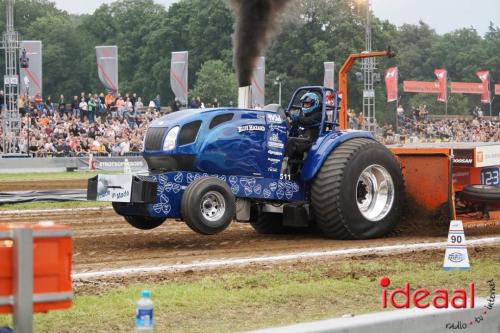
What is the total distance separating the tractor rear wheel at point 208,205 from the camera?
1042 centimetres

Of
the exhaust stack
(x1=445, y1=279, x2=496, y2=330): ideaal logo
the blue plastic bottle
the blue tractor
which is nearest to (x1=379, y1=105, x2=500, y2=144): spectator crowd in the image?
the exhaust stack

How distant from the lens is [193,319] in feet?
21.4

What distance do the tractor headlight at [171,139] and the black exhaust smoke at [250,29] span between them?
2.10m

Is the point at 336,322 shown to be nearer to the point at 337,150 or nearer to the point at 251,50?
the point at 337,150

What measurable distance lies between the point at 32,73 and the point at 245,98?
27480 mm

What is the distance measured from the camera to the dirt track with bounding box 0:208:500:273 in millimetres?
10068

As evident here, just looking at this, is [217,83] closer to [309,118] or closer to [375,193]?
[375,193]

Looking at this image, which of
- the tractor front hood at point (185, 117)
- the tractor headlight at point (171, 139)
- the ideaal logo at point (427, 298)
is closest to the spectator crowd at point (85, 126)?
the tractor front hood at point (185, 117)

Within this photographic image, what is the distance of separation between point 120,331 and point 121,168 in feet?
83.9

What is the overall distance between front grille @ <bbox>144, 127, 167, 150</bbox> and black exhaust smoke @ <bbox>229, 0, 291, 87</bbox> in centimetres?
195

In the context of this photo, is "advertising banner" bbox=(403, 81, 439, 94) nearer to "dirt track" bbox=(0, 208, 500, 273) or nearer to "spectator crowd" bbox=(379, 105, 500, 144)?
"spectator crowd" bbox=(379, 105, 500, 144)

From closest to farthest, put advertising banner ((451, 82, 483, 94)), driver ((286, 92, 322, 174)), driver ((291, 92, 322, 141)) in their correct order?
driver ((286, 92, 322, 174)) → driver ((291, 92, 322, 141)) → advertising banner ((451, 82, 483, 94))

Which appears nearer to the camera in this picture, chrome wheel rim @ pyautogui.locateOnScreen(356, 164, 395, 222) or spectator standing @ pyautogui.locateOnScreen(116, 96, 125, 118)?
chrome wheel rim @ pyautogui.locateOnScreen(356, 164, 395, 222)

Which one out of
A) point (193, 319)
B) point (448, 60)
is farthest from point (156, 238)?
point (448, 60)
